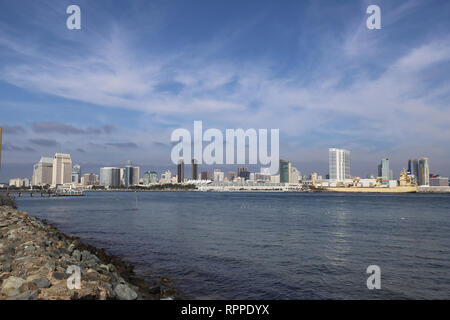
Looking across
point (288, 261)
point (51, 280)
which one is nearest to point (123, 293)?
point (51, 280)

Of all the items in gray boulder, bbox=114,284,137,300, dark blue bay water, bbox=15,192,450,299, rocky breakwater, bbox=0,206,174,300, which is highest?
rocky breakwater, bbox=0,206,174,300

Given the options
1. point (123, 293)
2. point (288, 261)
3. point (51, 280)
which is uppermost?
point (51, 280)

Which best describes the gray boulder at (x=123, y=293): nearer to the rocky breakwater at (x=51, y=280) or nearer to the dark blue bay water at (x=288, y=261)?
the rocky breakwater at (x=51, y=280)

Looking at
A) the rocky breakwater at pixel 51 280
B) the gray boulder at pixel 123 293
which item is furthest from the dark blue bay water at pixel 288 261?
the gray boulder at pixel 123 293

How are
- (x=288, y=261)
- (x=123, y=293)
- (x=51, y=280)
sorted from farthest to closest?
(x=288, y=261) → (x=123, y=293) → (x=51, y=280)

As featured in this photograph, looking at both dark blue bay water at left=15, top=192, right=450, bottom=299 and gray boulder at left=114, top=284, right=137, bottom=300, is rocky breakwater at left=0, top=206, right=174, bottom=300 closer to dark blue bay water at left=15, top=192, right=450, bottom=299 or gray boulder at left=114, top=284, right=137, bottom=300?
gray boulder at left=114, top=284, right=137, bottom=300

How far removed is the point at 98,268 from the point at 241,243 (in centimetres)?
A: 1204

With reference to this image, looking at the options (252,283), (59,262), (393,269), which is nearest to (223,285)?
(252,283)

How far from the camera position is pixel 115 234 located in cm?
2878

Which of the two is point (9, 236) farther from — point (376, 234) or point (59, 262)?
point (376, 234)

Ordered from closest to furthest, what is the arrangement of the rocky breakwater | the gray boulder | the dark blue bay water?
the rocky breakwater
the gray boulder
the dark blue bay water

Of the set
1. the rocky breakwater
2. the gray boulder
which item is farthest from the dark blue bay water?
the gray boulder

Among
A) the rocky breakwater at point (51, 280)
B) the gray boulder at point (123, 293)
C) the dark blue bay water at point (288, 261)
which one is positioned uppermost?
the rocky breakwater at point (51, 280)

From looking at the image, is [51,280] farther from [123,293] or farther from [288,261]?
[288,261]
